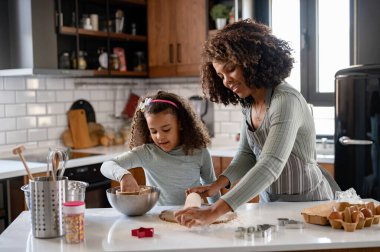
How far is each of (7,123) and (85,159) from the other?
72 centimetres

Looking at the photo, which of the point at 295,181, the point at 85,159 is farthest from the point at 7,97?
the point at 295,181

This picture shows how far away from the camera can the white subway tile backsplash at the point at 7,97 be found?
385cm

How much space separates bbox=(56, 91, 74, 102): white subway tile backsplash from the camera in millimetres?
4270

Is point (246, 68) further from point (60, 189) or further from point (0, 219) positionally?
point (0, 219)

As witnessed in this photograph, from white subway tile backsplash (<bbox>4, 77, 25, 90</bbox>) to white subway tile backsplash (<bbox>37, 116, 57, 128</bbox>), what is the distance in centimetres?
30

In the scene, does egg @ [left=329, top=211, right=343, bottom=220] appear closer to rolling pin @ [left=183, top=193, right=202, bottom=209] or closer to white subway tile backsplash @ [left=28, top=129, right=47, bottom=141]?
rolling pin @ [left=183, top=193, right=202, bottom=209]

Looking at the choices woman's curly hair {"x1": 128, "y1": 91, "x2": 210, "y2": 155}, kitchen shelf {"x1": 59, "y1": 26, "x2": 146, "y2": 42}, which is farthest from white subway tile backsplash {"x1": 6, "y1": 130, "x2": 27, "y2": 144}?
woman's curly hair {"x1": 128, "y1": 91, "x2": 210, "y2": 155}

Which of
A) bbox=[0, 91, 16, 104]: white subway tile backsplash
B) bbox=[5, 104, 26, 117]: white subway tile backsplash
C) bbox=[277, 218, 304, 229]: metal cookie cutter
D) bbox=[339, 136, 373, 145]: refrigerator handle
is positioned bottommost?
bbox=[277, 218, 304, 229]: metal cookie cutter

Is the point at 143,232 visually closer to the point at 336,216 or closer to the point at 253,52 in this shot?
the point at 336,216

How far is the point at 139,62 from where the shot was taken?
188 inches

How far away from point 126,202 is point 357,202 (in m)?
0.84

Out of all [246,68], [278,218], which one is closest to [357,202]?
[278,218]

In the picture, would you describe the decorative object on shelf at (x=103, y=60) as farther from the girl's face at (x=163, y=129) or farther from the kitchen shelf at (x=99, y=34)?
the girl's face at (x=163, y=129)

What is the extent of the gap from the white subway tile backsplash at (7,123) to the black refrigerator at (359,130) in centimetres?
235
